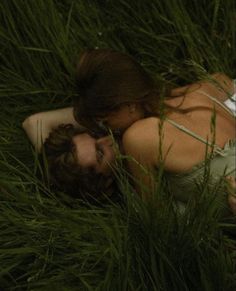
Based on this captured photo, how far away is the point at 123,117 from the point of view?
1.59m

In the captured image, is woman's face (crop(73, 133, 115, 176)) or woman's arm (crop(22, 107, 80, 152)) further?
woman's arm (crop(22, 107, 80, 152))

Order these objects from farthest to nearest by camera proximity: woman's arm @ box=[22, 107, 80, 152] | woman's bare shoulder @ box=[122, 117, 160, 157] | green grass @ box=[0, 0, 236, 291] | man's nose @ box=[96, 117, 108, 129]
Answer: woman's arm @ box=[22, 107, 80, 152]
man's nose @ box=[96, 117, 108, 129]
woman's bare shoulder @ box=[122, 117, 160, 157]
green grass @ box=[0, 0, 236, 291]

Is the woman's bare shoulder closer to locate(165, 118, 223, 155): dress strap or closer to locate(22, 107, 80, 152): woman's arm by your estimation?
locate(165, 118, 223, 155): dress strap

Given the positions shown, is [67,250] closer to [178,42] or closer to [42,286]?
[42,286]

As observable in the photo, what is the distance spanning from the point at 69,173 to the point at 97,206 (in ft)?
0.54

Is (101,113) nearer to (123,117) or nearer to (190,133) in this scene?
(123,117)

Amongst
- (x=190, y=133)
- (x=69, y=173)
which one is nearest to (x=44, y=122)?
(x=69, y=173)

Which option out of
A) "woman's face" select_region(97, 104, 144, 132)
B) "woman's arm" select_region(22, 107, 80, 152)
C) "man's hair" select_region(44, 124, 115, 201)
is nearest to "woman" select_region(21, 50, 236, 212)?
"woman's face" select_region(97, 104, 144, 132)

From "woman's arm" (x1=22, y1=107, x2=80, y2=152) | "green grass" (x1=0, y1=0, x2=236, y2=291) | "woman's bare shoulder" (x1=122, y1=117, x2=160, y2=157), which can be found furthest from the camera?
"woman's arm" (x1=22, y1=107, x2=80, y2=152)

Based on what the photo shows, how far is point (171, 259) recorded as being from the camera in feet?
4.43

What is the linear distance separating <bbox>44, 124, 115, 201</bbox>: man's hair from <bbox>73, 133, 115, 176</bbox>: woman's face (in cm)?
1

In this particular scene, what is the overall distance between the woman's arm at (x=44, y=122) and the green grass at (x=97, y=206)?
0.05m

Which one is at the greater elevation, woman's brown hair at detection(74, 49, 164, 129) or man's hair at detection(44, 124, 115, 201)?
woman's brown hair at detection(74, 49, 164, 129)

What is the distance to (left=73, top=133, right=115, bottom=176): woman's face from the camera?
62.6 inches
